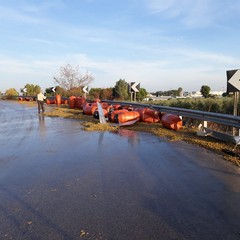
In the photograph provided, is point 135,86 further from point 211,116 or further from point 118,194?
point 118,194

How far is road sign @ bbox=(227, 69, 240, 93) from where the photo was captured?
381 inches

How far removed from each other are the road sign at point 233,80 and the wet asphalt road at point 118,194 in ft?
8.45

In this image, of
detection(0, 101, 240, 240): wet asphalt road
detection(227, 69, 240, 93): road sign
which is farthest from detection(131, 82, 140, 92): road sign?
detection(0, 101, 240, 240): wet asphalt road

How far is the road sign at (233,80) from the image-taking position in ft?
31.8

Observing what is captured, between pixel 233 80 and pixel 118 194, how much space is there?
653cm

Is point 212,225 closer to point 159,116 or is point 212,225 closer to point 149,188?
point 149,188

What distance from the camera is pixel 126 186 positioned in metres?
5.44

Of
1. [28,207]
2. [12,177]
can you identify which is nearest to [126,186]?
[28,207]

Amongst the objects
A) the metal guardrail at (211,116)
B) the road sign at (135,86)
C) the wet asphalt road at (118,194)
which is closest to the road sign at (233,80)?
the metal guardrail at (211,116)

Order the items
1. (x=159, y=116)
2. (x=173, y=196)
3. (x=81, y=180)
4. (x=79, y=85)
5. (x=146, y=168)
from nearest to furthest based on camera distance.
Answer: (x=173, y=196) → (x=81, y=180) → (x=146, y=168) → (x=159, y=116) → (x=79, y=85)

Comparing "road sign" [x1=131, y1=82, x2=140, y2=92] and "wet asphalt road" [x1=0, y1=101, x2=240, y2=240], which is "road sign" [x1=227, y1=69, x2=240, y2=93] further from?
"road sign" [x1=131, y1=82, x2=140, y2=92]

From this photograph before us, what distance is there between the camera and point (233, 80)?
9758 mm

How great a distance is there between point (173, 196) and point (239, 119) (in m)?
5.09

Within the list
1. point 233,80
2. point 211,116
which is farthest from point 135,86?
point 233,80
